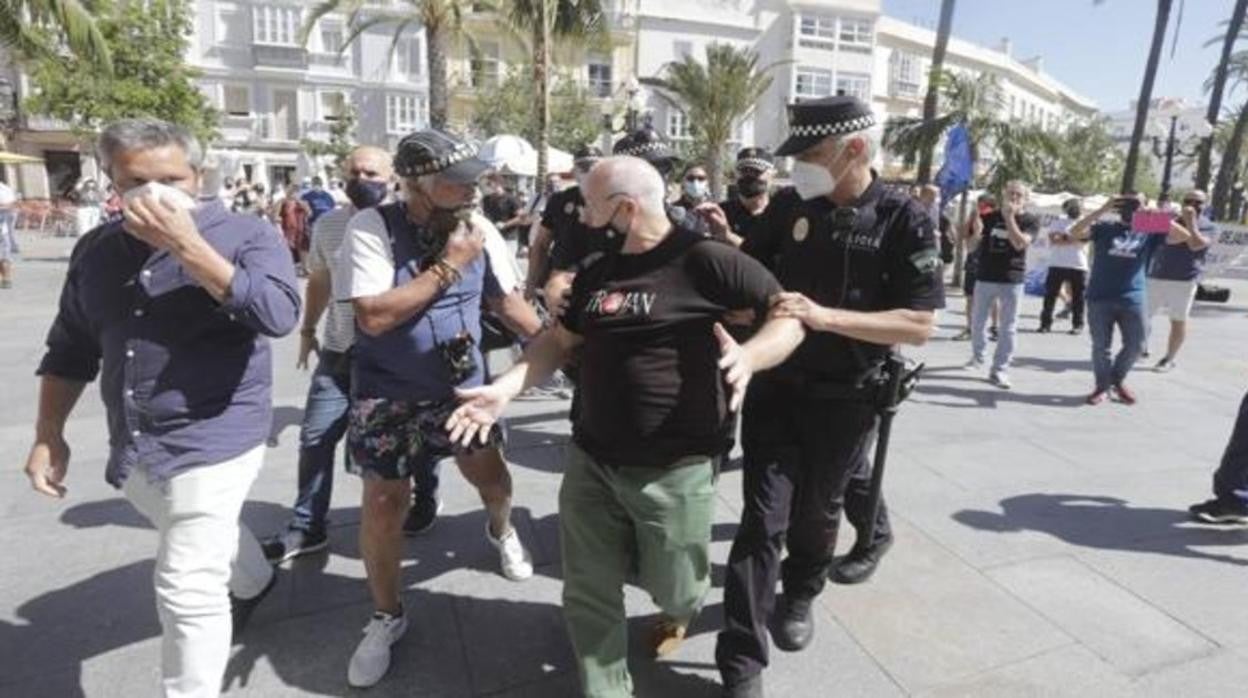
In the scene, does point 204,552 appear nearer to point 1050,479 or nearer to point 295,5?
point 1050,479

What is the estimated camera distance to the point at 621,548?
2465mm

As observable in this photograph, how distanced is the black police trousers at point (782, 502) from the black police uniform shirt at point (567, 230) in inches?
36.5

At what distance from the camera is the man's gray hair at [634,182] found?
2.24 m

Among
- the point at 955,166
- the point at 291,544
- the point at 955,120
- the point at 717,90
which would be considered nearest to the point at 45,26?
the point at 291,544

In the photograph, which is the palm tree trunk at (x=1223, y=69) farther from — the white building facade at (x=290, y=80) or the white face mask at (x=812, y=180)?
the white building facade at (x=290, y=80)

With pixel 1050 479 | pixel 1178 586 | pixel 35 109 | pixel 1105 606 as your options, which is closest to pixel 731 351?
pixel 1105 606

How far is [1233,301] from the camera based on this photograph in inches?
563

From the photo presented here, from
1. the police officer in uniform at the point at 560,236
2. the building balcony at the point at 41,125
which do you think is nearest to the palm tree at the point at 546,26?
the police officer in uniform at the point at 560,236

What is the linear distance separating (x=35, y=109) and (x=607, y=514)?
76.0 feet

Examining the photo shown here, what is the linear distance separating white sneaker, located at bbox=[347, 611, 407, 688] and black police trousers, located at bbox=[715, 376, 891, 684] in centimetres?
110

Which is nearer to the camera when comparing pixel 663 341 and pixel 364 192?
pixel 663 341

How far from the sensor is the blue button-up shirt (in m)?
2.14

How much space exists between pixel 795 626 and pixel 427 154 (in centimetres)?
206

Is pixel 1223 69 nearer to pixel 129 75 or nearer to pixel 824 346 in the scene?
A: pixel 824 346
